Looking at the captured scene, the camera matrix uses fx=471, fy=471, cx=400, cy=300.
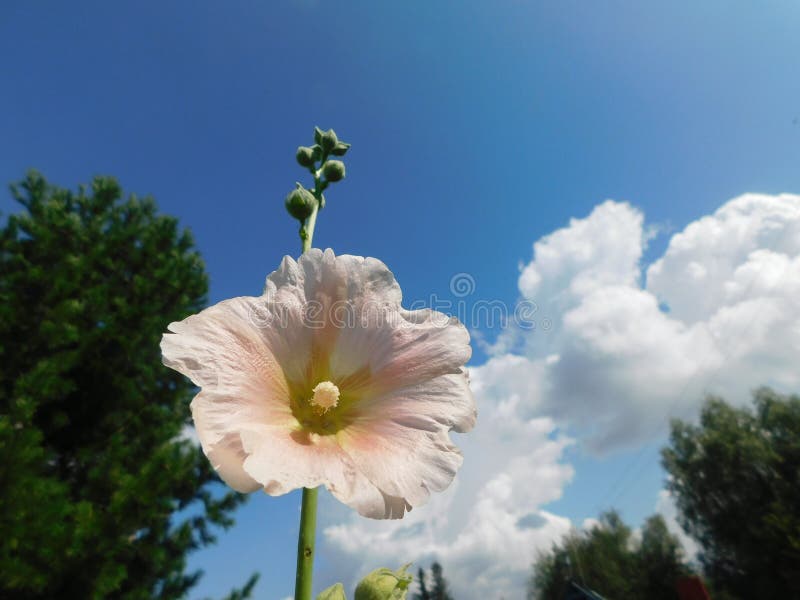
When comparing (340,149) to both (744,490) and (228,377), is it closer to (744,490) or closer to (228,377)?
(228,377)

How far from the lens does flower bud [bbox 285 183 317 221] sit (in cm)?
142

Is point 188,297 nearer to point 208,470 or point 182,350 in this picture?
point 208,470

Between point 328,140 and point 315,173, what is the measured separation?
0.20 meters

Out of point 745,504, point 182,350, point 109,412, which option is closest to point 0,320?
point 109,412

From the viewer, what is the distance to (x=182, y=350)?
917 millimetres

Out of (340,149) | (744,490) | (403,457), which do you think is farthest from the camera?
(744,490)

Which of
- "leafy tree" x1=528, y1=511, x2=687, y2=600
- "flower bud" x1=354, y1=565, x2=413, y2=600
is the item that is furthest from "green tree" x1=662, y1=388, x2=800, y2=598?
"flower bud" x1=354, y1=565, x2=413, y2=600

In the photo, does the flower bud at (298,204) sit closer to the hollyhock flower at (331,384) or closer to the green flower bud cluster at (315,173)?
the green flower bud cluster at (315,173)

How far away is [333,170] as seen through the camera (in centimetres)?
176

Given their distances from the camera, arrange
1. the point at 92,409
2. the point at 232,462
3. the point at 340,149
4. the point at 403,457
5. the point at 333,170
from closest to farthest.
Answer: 1. the point at 232,462
2. the point at 403,457
3. the point at 333,170
4. the point at 340,149
5. the point at 92,409

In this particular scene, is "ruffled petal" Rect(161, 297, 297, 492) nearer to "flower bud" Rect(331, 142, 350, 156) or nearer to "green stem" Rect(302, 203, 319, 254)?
"green stem" Rect(302, 203, 319, 254)

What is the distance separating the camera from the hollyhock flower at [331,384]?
0.87 meters

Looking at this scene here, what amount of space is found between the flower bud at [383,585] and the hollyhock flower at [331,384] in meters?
0.38

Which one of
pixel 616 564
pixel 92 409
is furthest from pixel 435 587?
pixel 92 409
